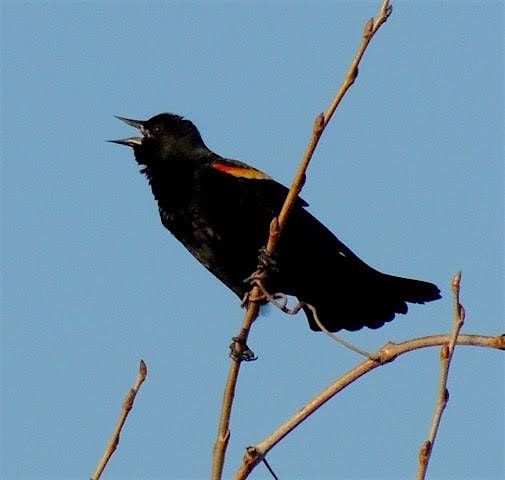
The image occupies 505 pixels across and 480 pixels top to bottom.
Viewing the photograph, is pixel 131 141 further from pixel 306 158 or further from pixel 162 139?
pixel 306 158

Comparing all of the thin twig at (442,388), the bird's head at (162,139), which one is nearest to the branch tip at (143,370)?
the thin twig at (442,388)

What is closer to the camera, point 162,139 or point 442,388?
point 442,388

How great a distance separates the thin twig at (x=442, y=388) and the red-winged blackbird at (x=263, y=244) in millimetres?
2597

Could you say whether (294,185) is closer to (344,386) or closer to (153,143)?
(344,386)

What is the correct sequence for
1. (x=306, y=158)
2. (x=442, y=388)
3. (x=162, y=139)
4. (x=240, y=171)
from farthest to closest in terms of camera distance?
(x=162, y=139) < (x=240, y=171) < (x=306, y=158) < (x=442, y=388)

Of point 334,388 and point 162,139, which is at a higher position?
point 162,139

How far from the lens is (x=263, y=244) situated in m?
4.67

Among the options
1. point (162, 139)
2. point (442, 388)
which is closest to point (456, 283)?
point (442, 388)

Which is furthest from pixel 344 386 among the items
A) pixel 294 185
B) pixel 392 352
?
pixel 294 185

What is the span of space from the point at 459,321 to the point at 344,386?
0.31 meters

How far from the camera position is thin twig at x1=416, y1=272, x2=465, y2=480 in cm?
177

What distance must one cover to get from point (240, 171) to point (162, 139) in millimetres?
658

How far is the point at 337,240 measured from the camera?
4914mm

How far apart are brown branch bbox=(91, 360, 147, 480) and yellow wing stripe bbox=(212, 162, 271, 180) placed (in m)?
2.55
